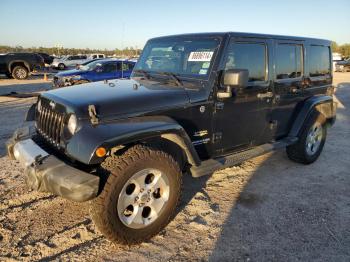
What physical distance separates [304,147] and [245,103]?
1813 millimetres

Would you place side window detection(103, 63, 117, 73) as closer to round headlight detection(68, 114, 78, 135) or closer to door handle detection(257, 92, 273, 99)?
door handle detection(257, 92, 273, 99)

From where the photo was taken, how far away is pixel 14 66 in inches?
784

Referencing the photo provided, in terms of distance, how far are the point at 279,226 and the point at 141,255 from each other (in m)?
1.59

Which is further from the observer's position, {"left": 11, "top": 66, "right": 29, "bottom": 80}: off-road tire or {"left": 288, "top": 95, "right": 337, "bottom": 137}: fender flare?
{"left": 11, "top": 66, "right": 29, "bottom": 80}: off-road tire

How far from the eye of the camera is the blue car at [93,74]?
12.9 m

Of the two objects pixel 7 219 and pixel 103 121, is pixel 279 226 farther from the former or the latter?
pixel 7 219

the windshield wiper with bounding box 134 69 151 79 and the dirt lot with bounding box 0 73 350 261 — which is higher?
the windshield wiper with bounding box 134 69 151 79

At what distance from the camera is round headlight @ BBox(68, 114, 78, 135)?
9.56ft

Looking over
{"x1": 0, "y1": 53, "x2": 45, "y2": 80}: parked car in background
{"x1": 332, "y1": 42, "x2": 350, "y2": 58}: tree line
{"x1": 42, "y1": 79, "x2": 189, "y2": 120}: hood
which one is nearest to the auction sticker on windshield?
{"x1": 42, "y1": 79, "x2": 189, "y2": 120}: hood

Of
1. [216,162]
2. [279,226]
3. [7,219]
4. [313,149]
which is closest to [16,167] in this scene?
[7,219]

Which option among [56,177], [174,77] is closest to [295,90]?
[174,77]

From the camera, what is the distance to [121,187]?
2879mm

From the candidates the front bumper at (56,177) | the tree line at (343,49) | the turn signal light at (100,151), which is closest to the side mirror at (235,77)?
the turn signal light at (100,151)

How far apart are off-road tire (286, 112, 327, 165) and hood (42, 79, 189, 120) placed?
2.62 m
